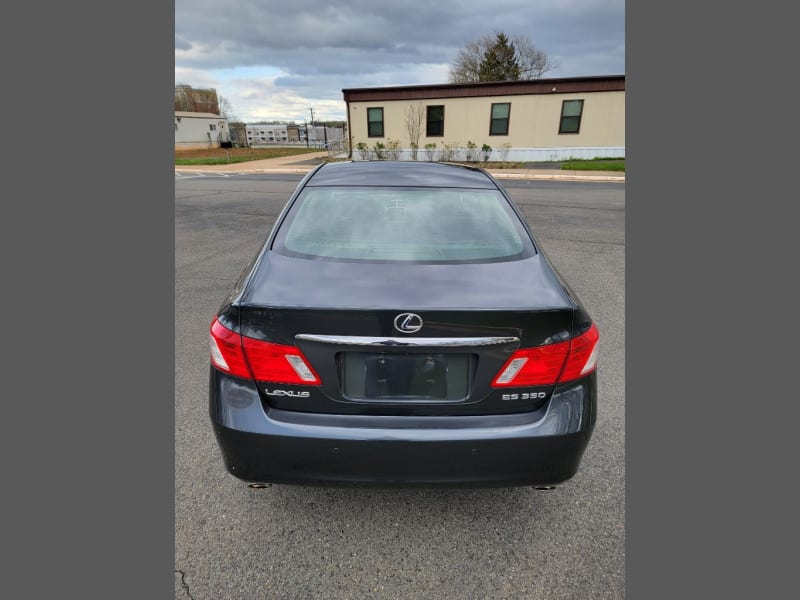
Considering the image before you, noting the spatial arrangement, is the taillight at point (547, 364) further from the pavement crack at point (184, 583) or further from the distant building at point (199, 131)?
the distant building at point (199, 131)

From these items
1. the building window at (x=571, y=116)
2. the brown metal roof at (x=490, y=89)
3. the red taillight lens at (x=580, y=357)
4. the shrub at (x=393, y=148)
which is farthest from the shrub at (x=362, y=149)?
the red taillight lens at (x=580, y=357)

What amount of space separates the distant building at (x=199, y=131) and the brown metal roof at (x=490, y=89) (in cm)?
2967

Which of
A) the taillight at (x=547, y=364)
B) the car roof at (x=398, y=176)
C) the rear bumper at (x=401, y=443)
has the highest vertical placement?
the car roof at (x=398, y=176)

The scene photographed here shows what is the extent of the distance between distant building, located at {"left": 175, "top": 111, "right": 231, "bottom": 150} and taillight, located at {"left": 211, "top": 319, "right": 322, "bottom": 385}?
50.7 metres

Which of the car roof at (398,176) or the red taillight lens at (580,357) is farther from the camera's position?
the car roof at (398,176)

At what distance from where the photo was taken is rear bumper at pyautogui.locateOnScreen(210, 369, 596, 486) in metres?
1.76

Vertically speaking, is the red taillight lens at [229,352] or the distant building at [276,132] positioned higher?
the distant building at [276,132]

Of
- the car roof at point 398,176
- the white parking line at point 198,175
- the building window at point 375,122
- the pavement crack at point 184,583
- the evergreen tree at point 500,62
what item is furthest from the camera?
the evergreen tree at point 500,62

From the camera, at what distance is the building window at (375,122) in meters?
24.6

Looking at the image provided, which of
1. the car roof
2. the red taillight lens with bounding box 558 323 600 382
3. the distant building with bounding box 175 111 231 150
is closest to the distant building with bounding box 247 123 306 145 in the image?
the distant building with bounding box 175 111 231 150

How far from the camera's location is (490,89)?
2311 centimetres

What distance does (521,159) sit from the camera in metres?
24.1

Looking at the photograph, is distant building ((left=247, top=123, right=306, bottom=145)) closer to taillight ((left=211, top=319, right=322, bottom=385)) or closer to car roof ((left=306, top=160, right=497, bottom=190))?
car roof ((left=306, top=160, right=497, bottom=190))

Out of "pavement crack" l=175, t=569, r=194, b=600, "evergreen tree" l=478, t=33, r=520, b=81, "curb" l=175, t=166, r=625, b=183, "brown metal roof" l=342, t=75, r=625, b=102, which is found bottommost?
"pavement crack" l=175, t=569, r=194, b=600
